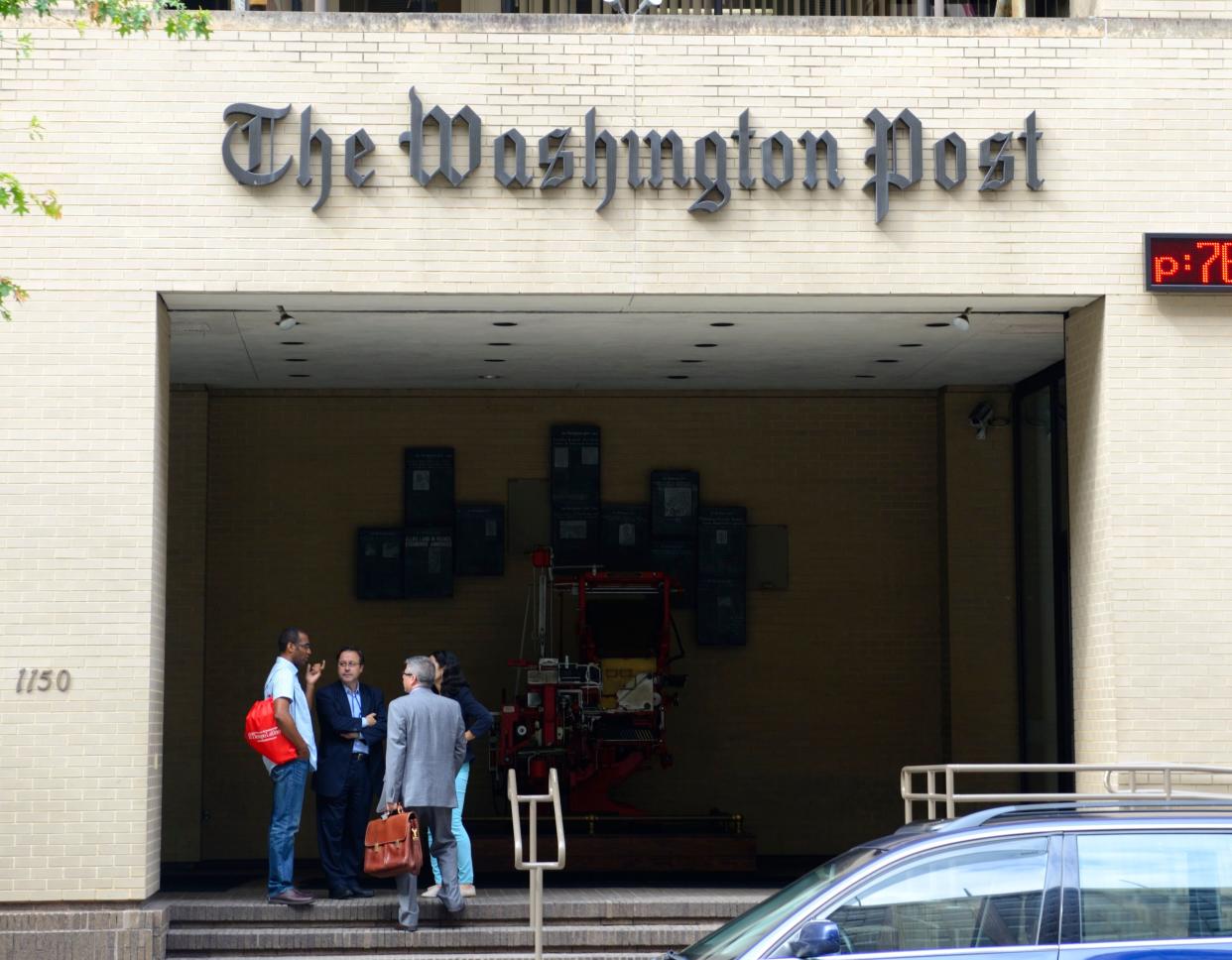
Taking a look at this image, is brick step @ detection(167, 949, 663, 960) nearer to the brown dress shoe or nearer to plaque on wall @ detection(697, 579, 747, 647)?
the brown dress shoe

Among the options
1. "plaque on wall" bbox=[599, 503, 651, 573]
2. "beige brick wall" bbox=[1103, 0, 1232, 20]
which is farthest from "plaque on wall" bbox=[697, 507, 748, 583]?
"beige brick wall" bbox=[1103, 0, 1232, 20]

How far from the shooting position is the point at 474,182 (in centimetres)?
1196

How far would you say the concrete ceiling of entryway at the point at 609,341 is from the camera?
12.4m

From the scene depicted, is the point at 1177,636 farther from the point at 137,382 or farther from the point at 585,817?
the point at 137,382

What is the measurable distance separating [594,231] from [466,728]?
369 centimetres

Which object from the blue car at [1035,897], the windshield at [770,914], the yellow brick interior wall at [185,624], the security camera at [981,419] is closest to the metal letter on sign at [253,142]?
the yellow brick interior wall at [185,624]

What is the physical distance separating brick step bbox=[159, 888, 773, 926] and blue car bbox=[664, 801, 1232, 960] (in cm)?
499

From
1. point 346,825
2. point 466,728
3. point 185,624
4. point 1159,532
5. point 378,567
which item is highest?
point 1159,532

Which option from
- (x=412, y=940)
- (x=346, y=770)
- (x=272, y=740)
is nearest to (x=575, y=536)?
(x=346, y=770)

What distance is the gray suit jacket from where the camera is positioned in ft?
37.9

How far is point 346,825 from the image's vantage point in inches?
492

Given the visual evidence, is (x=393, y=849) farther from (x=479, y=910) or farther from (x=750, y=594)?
(x=750, y=594)

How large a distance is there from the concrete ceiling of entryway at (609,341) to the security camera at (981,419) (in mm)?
262

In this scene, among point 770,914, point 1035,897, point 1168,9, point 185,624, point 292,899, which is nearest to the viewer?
point 1035,897
